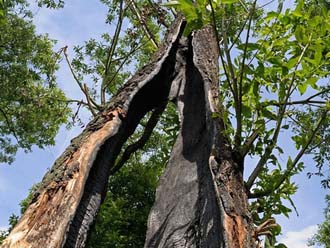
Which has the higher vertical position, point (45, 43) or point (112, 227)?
point (45, 43)

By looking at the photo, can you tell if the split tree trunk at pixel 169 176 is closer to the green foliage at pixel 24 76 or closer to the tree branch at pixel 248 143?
the tree branch at pixel 248 143

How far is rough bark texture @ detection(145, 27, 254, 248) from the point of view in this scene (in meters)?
1.98

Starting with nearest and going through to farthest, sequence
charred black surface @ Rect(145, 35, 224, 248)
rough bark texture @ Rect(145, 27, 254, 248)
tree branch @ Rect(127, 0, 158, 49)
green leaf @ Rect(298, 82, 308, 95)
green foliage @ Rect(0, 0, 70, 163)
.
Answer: rough bark texture @ Rect(145, 27, 254, 248)
charred black surface @ Rect(145, 35, 224, 248)
green leaf @ Rect(298, 82, 308, 95)
tree branch @ Rect(127, 0, 158, 49)
green foliage @ Rect(0, 0, 70, 163)

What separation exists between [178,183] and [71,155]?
1.97ft

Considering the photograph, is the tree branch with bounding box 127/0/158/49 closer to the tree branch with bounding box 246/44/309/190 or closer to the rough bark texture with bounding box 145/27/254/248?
the rough bark texture with bounding box 145/27/254/248

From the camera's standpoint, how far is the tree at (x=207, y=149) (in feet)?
6.75

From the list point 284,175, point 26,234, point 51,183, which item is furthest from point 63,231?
point 284,175

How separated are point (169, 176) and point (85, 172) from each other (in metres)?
Answer: 0.61

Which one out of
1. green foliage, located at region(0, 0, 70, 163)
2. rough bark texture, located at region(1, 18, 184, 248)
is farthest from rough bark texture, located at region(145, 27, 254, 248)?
green foliage, located at region(0, 0, 70, 163)

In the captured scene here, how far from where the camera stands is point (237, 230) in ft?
6.13

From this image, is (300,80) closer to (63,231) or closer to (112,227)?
(63,231)

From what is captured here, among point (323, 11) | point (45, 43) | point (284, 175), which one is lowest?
point (284, 175)

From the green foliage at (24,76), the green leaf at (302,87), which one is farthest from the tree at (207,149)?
the green foliage at (24,76)

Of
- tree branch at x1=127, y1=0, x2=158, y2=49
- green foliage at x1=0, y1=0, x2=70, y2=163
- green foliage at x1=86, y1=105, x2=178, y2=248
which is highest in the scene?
green foliage at x1=0, y1=0, x2=70, y2=163
